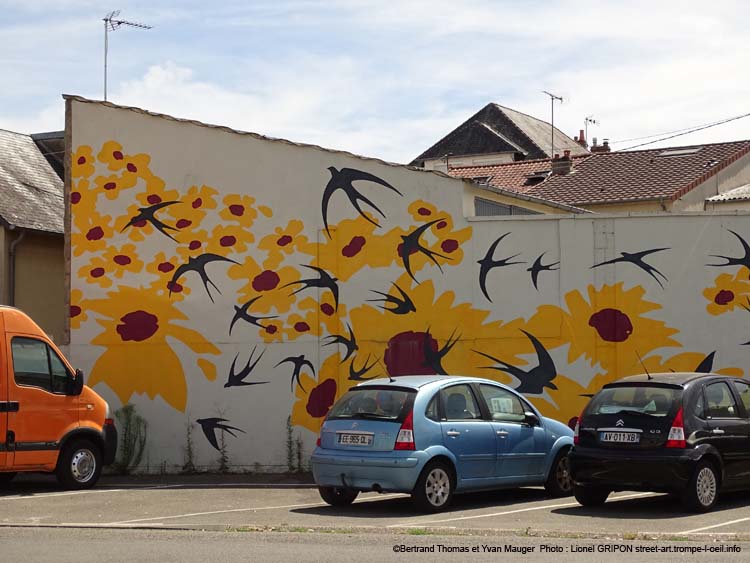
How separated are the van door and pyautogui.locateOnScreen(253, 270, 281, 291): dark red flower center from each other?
3.90m

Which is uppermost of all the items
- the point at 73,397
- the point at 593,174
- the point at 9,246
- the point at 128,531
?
the point at 593,174

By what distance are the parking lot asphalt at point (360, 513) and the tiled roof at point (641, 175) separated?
26.2 meters

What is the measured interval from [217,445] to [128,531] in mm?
7651

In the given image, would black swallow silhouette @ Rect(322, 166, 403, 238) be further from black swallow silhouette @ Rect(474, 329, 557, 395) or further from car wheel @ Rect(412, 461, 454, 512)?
car wheel @ Rect(412, 461, 454, 512)

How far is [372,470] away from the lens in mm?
13406

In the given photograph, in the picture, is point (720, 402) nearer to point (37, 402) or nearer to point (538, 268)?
point (538, 268)

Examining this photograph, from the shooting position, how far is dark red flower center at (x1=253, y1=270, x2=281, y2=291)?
65.1ft

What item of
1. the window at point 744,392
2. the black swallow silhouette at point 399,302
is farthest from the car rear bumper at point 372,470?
the black swallow silhouette at point 399,302

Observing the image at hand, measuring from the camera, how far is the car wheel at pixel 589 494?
551 inches

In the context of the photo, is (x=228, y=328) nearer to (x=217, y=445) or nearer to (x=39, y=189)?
(x=217, y=445)

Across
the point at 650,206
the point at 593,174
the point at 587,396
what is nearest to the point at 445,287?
the point at 587,396

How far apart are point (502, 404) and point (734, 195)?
2831cm

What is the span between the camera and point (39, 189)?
94.7 feet

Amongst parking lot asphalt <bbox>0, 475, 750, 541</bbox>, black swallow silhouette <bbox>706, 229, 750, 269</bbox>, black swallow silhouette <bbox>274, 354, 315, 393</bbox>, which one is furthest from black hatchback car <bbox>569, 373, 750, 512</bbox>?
black swallow silhouette <bbox>274, 354, 315, 393</bbox>
